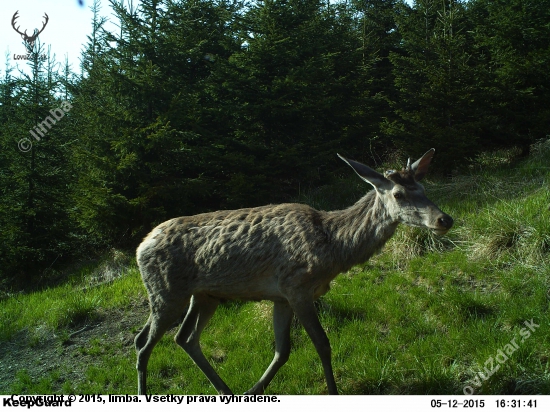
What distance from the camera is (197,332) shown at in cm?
621

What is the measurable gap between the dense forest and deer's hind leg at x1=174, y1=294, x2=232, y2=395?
4.98 m

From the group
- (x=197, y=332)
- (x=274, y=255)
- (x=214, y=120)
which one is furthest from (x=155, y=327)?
(x=214, y=120)

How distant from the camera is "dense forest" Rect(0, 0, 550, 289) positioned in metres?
11.4

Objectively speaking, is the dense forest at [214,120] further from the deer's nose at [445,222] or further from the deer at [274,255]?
the deer's nose at [445,222]

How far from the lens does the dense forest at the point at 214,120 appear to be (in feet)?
37.3

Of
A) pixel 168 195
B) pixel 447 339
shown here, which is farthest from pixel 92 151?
pixel 447 339

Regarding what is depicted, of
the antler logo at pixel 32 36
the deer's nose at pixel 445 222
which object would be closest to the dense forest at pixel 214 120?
the antler logo at pixel 32 36

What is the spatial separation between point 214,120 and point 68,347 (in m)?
6.15

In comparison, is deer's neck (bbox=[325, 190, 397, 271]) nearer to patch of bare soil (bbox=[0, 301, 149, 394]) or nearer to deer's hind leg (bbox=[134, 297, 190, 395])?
deer's hind leg (bbox=[134, 297, 190, 395])

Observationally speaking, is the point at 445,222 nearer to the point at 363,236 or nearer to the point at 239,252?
the point at 363,236

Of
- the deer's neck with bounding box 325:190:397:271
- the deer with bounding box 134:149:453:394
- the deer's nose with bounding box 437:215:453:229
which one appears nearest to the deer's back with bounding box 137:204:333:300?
the deer with bounding box 134:149:453:394

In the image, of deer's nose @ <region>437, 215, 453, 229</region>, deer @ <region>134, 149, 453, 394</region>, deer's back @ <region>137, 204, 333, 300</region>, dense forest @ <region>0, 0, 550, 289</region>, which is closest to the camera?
deer's nose @ <region>437, 215, 453, 229</region>

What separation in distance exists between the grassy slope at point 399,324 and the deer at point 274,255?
33.1 inches

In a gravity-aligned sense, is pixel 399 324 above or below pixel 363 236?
below
